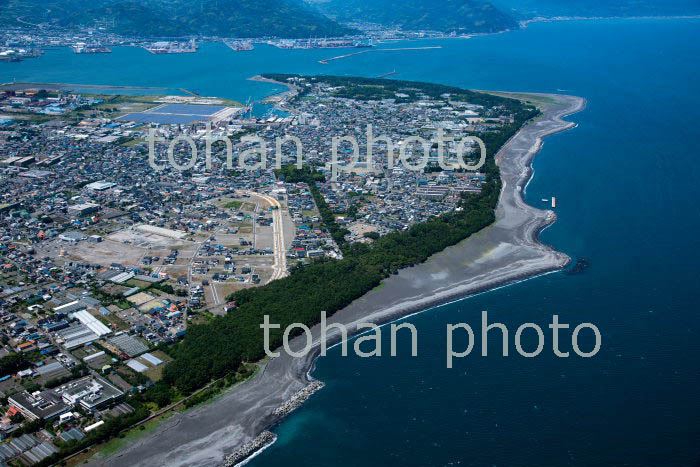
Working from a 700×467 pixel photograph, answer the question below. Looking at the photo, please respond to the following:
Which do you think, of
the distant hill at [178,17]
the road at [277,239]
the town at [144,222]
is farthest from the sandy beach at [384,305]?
the distant hill at [178,17]

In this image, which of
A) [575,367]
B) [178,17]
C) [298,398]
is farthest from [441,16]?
[298,398]

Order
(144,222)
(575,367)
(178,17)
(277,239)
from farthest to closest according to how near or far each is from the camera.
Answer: (178,17)
(144,222)
(277,239)
(575,367)

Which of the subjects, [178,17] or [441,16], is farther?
[441,16]

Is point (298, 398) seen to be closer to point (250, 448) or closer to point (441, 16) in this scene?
point (250, 448)

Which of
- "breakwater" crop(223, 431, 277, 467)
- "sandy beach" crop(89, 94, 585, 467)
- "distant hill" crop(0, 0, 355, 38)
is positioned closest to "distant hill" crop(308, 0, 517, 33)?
"distant hill" crop(0, 0, 355, 38)

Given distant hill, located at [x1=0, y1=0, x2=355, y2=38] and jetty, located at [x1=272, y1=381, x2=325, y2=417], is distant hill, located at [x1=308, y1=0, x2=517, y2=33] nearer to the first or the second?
distant hill, located at [x1=0, y1=0, x2=355, y2=38]

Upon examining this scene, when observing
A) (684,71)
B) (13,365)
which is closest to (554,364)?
(13,365)
